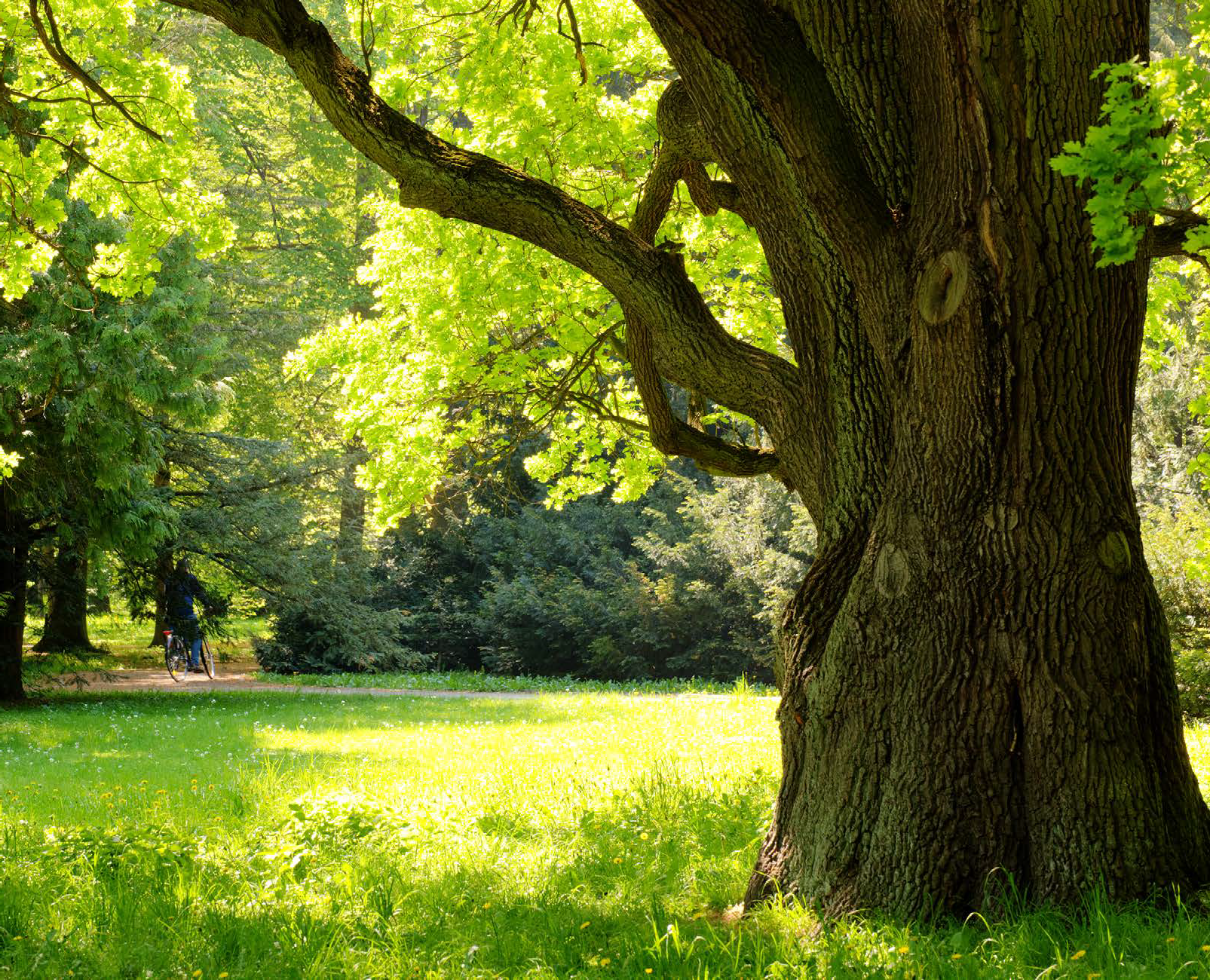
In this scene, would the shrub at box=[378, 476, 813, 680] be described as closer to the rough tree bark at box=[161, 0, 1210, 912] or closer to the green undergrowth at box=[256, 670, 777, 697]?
the green undergrowth at box=[256, 670, 777, 697]

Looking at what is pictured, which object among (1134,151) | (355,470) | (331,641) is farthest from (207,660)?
(1134,151)

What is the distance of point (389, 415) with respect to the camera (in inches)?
402

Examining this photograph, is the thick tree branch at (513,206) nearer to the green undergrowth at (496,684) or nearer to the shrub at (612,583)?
the green undergrowth at (496,684)

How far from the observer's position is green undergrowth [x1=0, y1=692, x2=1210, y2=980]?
3723 millimetres

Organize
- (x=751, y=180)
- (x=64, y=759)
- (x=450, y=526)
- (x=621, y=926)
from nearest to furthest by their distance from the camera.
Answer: (x=621, y=926) < (x=751, y=180) < (x=64, y=759) < (x=450, y=526)

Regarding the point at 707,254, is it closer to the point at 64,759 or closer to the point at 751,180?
the point at 751,180

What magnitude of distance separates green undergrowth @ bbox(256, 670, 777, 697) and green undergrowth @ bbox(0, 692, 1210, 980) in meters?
9.75

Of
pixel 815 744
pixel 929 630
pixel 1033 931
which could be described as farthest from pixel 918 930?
pixel 929 630

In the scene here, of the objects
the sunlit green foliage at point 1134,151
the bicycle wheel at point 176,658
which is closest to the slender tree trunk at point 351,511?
the bicycle wheel at point 176,658

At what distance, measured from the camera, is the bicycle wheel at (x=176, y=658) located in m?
19.1

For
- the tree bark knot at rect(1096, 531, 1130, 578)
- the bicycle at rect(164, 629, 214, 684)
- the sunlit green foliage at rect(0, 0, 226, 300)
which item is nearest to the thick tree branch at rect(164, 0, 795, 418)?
the tree bark knot at rect(1096, 531, 1130, 578)

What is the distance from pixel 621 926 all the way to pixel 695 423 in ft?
15.7

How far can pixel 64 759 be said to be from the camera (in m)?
10.2

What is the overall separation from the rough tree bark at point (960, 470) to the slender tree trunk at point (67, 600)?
43.2 feet
